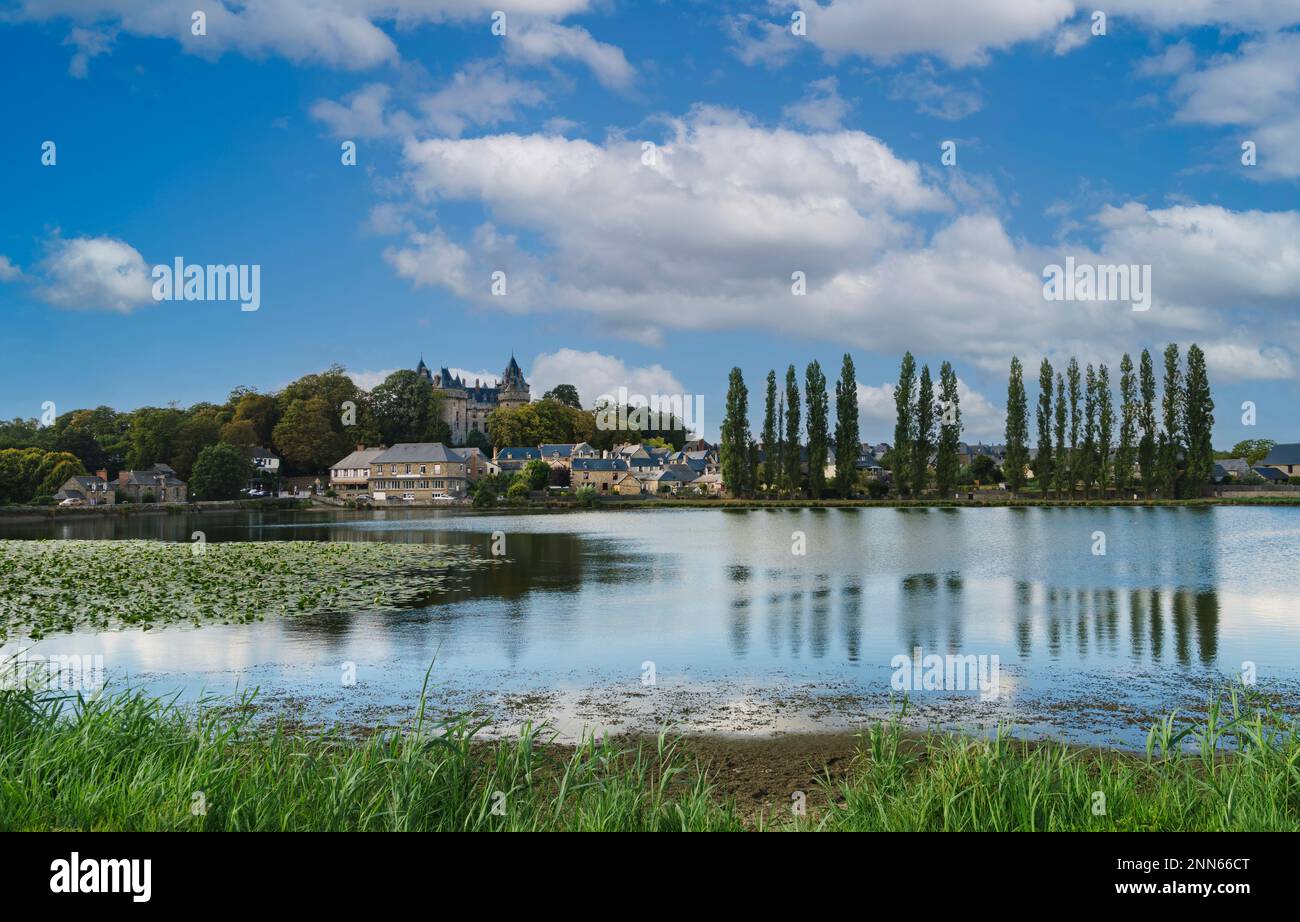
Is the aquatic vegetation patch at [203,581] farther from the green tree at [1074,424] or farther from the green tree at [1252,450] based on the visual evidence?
the green tree at [1252,450]

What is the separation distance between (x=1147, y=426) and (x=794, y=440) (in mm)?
30477

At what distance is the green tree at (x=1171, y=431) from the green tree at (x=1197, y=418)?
1.96 ft

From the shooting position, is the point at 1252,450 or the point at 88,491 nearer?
the point at 88,491

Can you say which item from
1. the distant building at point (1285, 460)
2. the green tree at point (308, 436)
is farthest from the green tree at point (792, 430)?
the distant building at point (1285, 460)

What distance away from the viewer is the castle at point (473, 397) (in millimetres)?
163375

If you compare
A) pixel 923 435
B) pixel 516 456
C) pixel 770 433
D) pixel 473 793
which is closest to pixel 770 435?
pixel 770 433

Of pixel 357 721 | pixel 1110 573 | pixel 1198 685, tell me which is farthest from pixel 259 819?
pixel 1110 573

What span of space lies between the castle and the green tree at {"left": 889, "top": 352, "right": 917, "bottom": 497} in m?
83.9

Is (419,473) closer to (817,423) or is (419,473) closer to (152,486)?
(152,486)

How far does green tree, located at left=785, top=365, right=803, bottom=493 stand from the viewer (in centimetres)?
8469

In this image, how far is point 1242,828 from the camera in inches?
225

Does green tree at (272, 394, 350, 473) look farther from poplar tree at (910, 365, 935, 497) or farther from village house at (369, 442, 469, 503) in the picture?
poplar tree at (910, 365, 935, 497)

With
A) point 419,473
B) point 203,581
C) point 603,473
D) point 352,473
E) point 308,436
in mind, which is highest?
point 308,436

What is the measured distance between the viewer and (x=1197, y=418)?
258 feet
